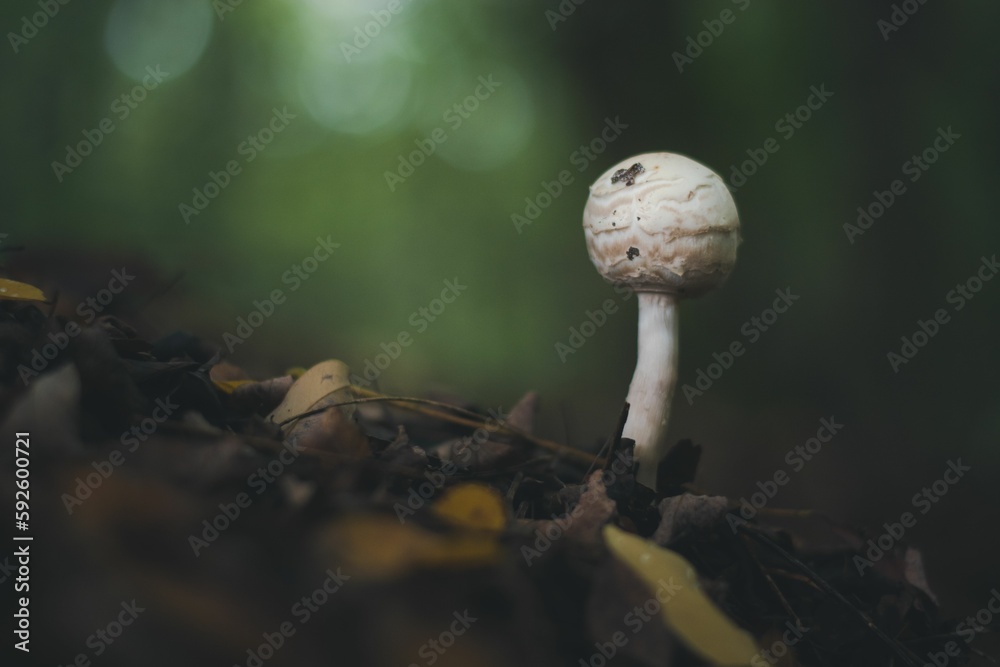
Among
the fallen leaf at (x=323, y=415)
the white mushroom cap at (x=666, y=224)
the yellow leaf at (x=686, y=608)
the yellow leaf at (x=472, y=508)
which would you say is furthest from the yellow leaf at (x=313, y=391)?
the white mushroom cap at (x=666, y=224)

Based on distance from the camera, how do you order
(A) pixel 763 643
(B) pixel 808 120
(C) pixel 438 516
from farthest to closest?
(B) pixel 808 120, (A) pixel 763 643, (C) pixel 438 516

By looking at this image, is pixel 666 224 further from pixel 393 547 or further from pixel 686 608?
pixel 393 547

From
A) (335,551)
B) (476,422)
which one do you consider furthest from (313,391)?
(335,551)

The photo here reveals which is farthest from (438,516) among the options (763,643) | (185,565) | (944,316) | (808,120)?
(808,120)

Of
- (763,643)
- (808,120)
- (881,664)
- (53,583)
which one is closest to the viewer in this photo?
(53,583)

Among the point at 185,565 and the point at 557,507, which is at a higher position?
the point at 185,565

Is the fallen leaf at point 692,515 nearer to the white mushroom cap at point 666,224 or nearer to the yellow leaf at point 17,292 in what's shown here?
the white mushroom cap at point 666,224

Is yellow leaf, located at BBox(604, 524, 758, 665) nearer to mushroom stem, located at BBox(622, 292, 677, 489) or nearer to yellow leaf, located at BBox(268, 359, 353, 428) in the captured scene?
yellow leaf, located at BBox(268, 359, 353, 428)

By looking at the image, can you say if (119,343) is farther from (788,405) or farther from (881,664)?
(788,405)
